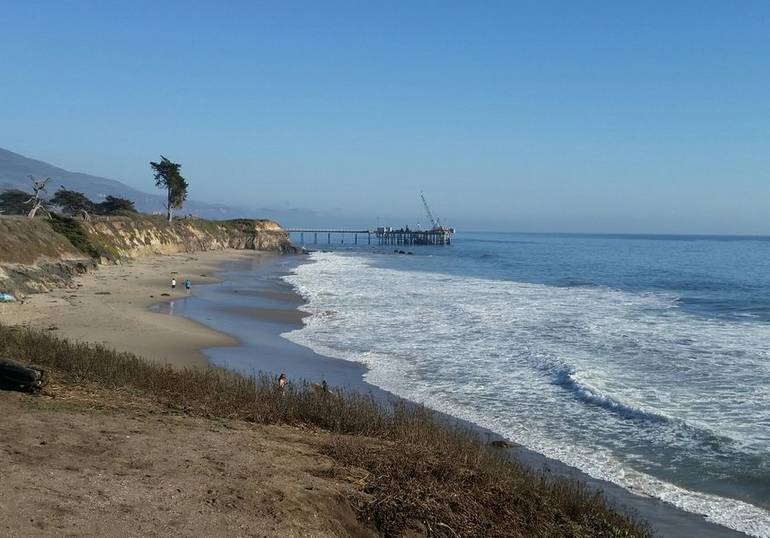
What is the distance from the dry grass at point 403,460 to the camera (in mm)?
6121

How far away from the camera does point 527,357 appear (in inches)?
729

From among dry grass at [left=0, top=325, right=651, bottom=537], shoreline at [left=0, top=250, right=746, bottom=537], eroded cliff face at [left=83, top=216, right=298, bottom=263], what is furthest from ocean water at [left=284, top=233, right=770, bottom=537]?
eroded cliff face at [left=83, top=216, right=298, bottom=263]

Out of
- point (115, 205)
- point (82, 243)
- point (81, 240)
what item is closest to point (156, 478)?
point (82, 243)

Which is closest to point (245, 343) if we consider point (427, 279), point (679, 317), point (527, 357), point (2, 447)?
point (527, 357)

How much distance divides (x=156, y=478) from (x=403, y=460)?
2529 millimetres

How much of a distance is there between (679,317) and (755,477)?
1885 centimetres

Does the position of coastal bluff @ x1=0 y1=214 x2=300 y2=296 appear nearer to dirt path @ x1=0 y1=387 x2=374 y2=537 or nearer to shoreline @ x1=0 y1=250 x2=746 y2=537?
shoreline @ x1=0 y1=250 x2=746 y2=537

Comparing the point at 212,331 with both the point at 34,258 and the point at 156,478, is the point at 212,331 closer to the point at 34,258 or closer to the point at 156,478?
the point at 34,258

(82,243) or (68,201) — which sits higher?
(68,201)

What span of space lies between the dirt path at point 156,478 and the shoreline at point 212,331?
13.6 feet

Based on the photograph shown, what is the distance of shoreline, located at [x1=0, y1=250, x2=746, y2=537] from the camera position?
9.11 metres

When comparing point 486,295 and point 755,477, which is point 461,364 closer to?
point 755,477

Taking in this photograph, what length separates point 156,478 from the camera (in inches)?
237

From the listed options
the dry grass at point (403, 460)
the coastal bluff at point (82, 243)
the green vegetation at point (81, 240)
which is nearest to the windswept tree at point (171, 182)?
the coastal bluff at point (82, 243)
